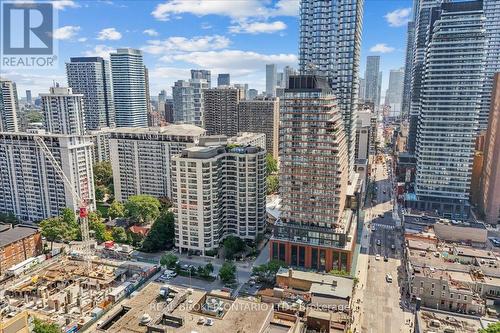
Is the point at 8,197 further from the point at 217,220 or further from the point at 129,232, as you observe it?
the point at 217,220

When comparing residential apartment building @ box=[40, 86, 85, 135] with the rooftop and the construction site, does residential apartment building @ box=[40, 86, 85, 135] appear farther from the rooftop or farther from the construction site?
the construction site

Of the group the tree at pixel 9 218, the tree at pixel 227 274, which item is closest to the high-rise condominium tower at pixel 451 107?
the tree at pixel 227 274

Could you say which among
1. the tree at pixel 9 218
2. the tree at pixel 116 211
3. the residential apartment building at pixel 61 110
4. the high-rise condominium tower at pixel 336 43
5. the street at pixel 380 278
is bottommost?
the street at pixel 380 278

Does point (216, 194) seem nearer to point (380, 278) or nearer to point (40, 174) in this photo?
point (380, 278)

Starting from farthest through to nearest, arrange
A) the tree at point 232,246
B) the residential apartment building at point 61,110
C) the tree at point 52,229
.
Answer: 1. the residential apartment building at point 61,110
2. the tree at point 52,229
3. the tree at point 232,246

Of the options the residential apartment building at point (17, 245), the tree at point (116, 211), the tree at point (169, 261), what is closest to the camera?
the tree at point (169, 261)

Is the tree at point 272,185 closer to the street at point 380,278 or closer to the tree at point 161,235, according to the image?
the street at point 380,278
